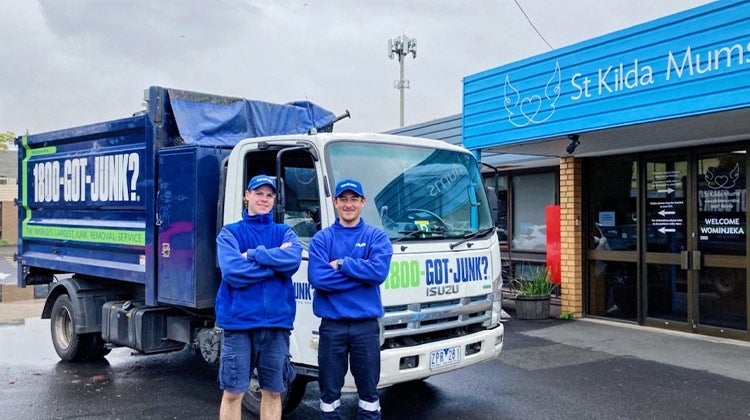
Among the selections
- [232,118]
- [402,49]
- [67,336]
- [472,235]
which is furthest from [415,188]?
[402,49]

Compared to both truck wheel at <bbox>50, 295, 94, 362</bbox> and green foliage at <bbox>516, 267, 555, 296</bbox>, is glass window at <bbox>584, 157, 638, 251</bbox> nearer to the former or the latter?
green foliage at <bbox>516, 267, 555, 296</bbox>

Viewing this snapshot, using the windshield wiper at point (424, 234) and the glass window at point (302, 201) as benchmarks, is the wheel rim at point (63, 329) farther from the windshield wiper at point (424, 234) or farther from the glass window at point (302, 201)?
the windshield wiper at point (424, 234)

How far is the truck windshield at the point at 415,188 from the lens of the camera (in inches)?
191

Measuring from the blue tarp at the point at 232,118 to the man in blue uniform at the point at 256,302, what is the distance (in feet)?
5.73

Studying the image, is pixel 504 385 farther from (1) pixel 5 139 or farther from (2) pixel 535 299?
(1) pixel 5 139

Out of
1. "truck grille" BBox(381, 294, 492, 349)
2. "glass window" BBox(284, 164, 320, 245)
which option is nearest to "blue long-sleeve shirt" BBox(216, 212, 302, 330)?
"glass window" BBox(284, 164, 320, 245)

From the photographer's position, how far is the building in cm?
679

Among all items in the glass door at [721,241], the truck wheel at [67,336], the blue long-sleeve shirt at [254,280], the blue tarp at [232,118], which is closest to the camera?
the blue long-sleeve shirt at [254,280]

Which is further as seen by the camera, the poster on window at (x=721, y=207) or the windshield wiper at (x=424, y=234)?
the poster on window at (x=721, y=207)

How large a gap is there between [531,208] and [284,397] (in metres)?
7.84

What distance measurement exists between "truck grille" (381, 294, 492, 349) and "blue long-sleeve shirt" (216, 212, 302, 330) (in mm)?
818

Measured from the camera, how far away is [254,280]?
398 cm

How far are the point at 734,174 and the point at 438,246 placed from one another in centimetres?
531

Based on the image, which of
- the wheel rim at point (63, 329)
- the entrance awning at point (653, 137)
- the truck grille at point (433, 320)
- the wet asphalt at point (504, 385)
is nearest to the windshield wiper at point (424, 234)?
the truck grille at point (433, 320)
